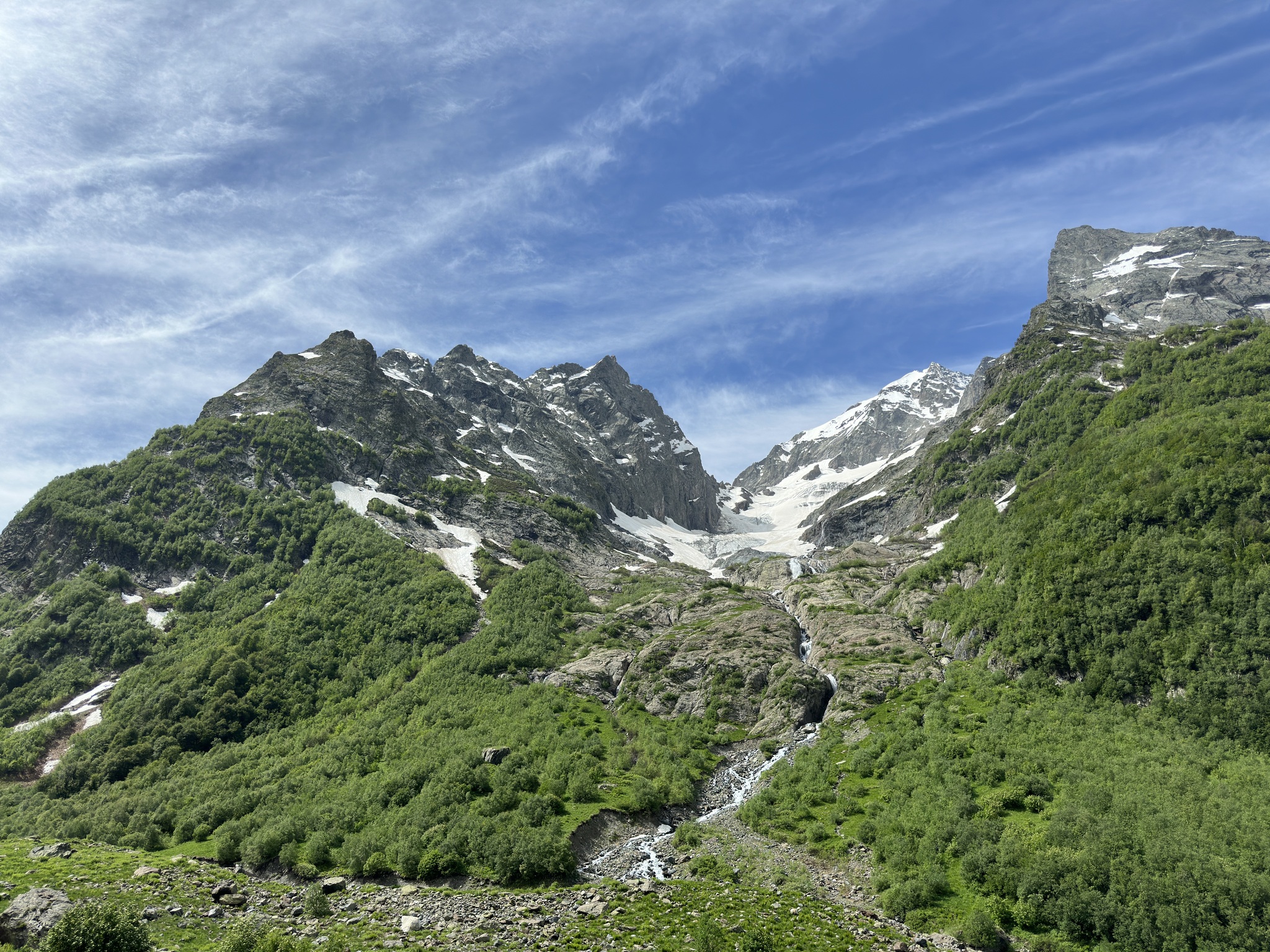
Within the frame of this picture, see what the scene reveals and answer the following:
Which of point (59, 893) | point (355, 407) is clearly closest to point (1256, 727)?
point (59, 893)

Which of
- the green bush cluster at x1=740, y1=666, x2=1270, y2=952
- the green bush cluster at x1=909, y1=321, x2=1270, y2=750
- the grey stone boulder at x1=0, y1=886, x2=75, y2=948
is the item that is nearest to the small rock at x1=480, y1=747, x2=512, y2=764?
the green bush cluster at x1=740, y1=666, x2=1270, y2=952

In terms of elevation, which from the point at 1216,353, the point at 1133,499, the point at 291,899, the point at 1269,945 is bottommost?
the point at 1269,945

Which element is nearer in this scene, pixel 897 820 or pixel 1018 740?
pixel 897 820

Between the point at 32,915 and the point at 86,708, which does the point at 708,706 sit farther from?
the point at 86,708

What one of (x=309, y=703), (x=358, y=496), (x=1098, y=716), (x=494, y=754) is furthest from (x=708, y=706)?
(x=358, y=496)

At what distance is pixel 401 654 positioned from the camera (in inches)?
3750

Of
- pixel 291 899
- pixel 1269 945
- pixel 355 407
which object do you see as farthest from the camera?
pixel 355 407

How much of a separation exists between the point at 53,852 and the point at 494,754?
3383 centimetres

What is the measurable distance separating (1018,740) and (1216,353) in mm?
97512

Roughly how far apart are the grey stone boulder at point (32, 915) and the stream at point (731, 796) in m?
30.0

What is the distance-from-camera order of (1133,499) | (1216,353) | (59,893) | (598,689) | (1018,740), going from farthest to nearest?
(1216,353)
(598,689)
(1133,499)
(1018,740)
(59,893)

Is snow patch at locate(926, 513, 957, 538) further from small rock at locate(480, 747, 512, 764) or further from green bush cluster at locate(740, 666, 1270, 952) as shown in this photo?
small rock at locate(480, 747, 512, 764)

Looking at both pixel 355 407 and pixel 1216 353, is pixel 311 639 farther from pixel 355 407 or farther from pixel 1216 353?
pixel 1216 353

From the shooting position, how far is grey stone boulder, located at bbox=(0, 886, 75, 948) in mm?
29516
